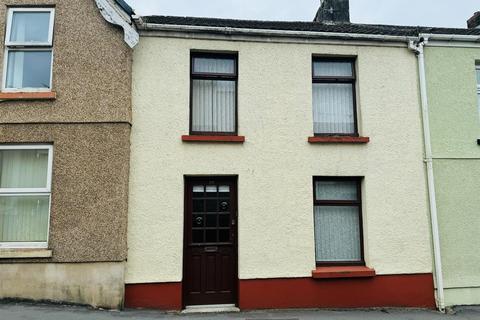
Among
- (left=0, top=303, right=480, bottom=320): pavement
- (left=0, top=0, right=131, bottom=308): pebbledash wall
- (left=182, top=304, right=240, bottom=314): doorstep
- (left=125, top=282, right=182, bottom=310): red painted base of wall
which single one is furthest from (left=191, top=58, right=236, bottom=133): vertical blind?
(left=0, top=303, right=480, bottom=320): pavement

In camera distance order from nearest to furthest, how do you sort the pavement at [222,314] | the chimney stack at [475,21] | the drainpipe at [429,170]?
the pavement at [222,314] → the drainpipe at [429,170] → the chimney stack at [475,21]

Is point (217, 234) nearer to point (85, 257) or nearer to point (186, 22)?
point (85, 257)

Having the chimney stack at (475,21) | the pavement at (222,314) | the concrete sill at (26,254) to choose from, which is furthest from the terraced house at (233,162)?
the chimney stack at (475,21)

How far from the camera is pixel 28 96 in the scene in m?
6.87

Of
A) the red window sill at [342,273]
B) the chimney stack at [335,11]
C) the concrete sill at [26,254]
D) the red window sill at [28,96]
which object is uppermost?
the chimney stack at [335,11]

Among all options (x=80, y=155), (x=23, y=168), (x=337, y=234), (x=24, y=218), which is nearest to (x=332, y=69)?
(x=337, y=234)

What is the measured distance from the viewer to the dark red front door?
7.15 m

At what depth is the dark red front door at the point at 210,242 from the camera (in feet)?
23.5

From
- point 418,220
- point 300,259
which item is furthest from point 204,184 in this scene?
point 418,220

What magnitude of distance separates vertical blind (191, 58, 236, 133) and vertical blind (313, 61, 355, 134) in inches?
67.5

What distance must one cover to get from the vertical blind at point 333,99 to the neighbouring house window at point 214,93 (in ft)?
5.54

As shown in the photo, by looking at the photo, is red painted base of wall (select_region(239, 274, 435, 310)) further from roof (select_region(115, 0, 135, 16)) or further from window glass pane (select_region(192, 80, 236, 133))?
roof (select_region(115, 0, 135, 16))

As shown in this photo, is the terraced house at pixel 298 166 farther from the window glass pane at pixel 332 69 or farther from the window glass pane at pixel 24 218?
the window glass pane at pixel 24 218

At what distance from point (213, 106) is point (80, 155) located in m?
2.62
